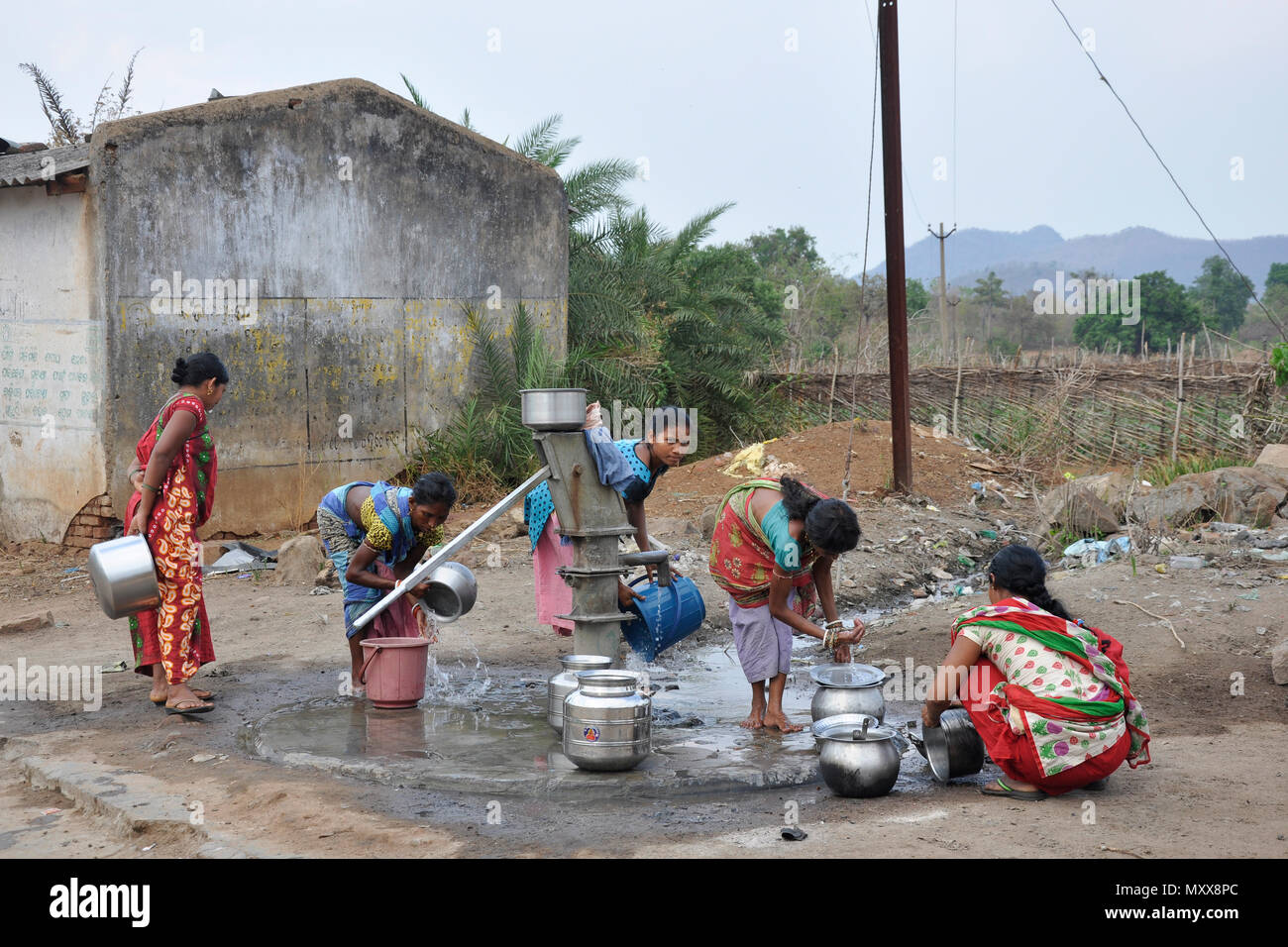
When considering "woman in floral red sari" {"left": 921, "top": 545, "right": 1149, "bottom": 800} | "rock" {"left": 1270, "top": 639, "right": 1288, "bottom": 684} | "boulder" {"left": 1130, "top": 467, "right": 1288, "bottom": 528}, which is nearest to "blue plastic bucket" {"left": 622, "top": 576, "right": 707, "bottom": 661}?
"woman in floral red sari" {"left": 921, "top": 545, "right": 1149, "bottom": 800}

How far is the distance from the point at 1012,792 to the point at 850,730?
623 mm

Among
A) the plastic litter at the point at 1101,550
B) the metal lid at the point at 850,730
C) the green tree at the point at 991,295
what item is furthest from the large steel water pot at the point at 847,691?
the green tree at the point at 991,295

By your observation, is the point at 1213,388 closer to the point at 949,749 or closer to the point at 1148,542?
the point at 1148,542

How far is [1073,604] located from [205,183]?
807cm

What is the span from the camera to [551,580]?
20.6 feet

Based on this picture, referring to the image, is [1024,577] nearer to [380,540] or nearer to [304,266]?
[380,540]

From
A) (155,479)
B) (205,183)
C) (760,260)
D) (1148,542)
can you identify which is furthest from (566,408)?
(760,260)

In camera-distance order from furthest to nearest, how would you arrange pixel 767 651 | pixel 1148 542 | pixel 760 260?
pixel 760 260
pixel 1148 542
pixel 767 651

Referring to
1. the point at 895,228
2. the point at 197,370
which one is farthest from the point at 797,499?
the point at 895,228

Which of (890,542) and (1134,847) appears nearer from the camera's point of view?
(1134,847)

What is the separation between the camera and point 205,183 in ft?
35.0

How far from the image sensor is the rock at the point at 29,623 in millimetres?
7871

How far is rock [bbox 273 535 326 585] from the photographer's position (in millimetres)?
9445

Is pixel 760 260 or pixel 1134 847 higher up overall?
pixel 760 260
